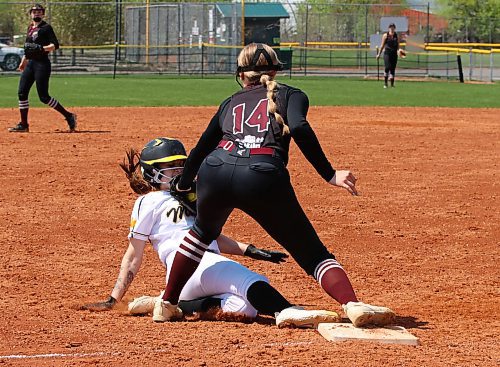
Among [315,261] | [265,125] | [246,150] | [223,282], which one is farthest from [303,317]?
[265,125]

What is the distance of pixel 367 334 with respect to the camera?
5.56 m

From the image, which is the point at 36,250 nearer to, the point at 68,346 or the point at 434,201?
the point at 68,346

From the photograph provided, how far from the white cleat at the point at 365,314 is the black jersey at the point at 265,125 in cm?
74

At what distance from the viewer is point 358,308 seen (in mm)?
5586

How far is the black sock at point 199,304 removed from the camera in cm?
627

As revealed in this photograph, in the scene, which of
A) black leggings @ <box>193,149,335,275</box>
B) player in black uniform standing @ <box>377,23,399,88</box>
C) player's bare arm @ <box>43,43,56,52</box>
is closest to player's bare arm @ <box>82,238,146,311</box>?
black leggings @ <box>193,149,335,275</box>

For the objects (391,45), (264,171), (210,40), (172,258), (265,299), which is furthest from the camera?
(210,40)

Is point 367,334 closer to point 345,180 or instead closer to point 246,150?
point 345,180

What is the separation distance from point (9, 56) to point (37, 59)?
26.1m

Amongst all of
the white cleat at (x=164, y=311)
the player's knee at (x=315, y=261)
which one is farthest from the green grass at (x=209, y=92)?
the player's knee at (x=315, y=261)

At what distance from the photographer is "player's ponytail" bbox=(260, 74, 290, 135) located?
5551 mm

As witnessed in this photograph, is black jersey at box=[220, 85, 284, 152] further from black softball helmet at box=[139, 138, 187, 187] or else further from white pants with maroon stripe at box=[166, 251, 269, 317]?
white pants with maroon stripe at box=[166, 251, 269, 317]

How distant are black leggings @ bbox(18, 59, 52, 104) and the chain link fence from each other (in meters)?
22.3

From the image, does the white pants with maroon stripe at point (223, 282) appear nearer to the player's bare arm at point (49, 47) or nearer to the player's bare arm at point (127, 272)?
the player's bare arm at point (127, 272)
